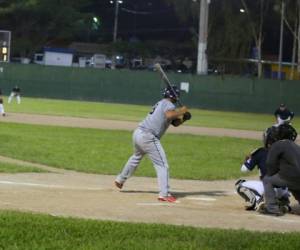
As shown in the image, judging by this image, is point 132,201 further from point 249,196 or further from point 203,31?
point 203,31

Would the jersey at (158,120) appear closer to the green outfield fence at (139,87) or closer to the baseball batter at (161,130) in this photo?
the baseball batter at (161,130)

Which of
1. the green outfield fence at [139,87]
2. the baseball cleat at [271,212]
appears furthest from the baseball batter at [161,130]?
the green outfield fence at [139,87]

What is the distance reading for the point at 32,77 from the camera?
195 feet

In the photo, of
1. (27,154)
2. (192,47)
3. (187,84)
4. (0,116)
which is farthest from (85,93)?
(27,154)

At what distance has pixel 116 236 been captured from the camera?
721 centimetres

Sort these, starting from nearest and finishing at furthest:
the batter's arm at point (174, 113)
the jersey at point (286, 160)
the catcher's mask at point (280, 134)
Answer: the jersey at point (286, 160) → the catcher's mask at point (280, 134) → the batter's arm at point (174, 113)

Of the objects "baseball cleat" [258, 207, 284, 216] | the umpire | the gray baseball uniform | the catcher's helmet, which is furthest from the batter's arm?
"baseball cleat" [258, 207, 284, 216]

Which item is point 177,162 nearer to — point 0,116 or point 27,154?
point 27,154

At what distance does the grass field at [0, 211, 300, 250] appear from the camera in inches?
266

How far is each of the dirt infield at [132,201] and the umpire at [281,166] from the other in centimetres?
27

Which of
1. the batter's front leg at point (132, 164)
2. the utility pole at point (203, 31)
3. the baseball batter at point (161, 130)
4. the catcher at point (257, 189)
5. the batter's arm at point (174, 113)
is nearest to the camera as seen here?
the catcher at point (257, 189)

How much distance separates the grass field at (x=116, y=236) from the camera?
6.75 m

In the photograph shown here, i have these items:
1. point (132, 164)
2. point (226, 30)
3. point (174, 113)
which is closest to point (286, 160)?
point (174, 113)

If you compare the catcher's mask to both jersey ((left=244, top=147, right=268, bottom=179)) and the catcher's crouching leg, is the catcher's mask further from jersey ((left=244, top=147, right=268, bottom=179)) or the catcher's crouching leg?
the catcher's crouching leg
